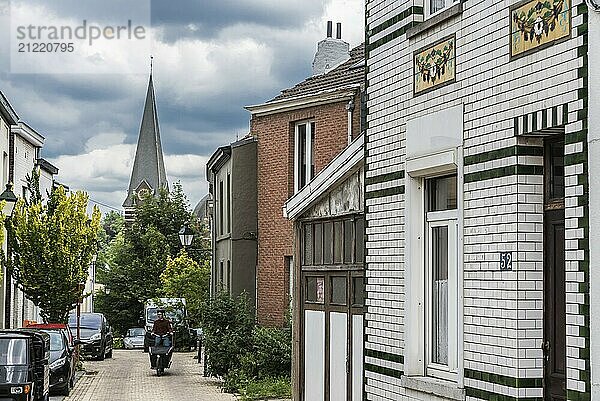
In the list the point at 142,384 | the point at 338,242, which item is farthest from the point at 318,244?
the point at 142,384

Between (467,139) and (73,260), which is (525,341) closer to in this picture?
(467,139)

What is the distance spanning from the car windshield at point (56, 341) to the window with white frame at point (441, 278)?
1733 centimetres

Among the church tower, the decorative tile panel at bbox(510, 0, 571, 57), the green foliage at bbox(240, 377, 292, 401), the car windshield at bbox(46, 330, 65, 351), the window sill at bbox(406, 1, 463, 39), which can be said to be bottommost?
the green foliage at bbox(240, 377, 292, 401)

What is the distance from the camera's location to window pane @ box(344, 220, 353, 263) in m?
14.6

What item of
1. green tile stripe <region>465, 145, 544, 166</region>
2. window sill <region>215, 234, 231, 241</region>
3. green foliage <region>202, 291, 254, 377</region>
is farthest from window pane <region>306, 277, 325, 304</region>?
window sill <region>215, 234, 231, 241</region>

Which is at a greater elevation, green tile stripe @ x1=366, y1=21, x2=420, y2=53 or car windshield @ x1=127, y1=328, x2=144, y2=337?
green tile stripe @ x1=366, y1=21, x2=420, y2=53

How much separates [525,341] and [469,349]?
0.99 meters

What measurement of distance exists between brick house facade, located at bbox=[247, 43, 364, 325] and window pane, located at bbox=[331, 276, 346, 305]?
9718 mm

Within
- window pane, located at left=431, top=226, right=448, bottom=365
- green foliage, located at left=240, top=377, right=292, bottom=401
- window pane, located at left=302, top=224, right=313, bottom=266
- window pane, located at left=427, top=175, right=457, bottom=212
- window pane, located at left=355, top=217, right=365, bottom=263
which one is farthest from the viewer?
green foliage, located at left=240, top=377, right=292, bottom=401

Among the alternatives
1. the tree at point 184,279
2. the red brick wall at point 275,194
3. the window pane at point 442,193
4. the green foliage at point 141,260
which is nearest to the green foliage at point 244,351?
the red brick wall at point 275,194

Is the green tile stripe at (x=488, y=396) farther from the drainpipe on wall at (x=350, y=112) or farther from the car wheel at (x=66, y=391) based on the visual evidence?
the car wheel at (x=66, y=391)

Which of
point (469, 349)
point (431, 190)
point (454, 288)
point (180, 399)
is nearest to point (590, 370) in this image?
point (469, 349)

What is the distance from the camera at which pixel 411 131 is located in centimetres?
1110

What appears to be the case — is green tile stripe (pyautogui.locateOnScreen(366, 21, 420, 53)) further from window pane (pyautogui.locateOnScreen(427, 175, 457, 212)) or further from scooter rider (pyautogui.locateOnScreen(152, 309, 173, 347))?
scooter rider (pyautogui.locateOnScreen(152, 309, 173, 347))
